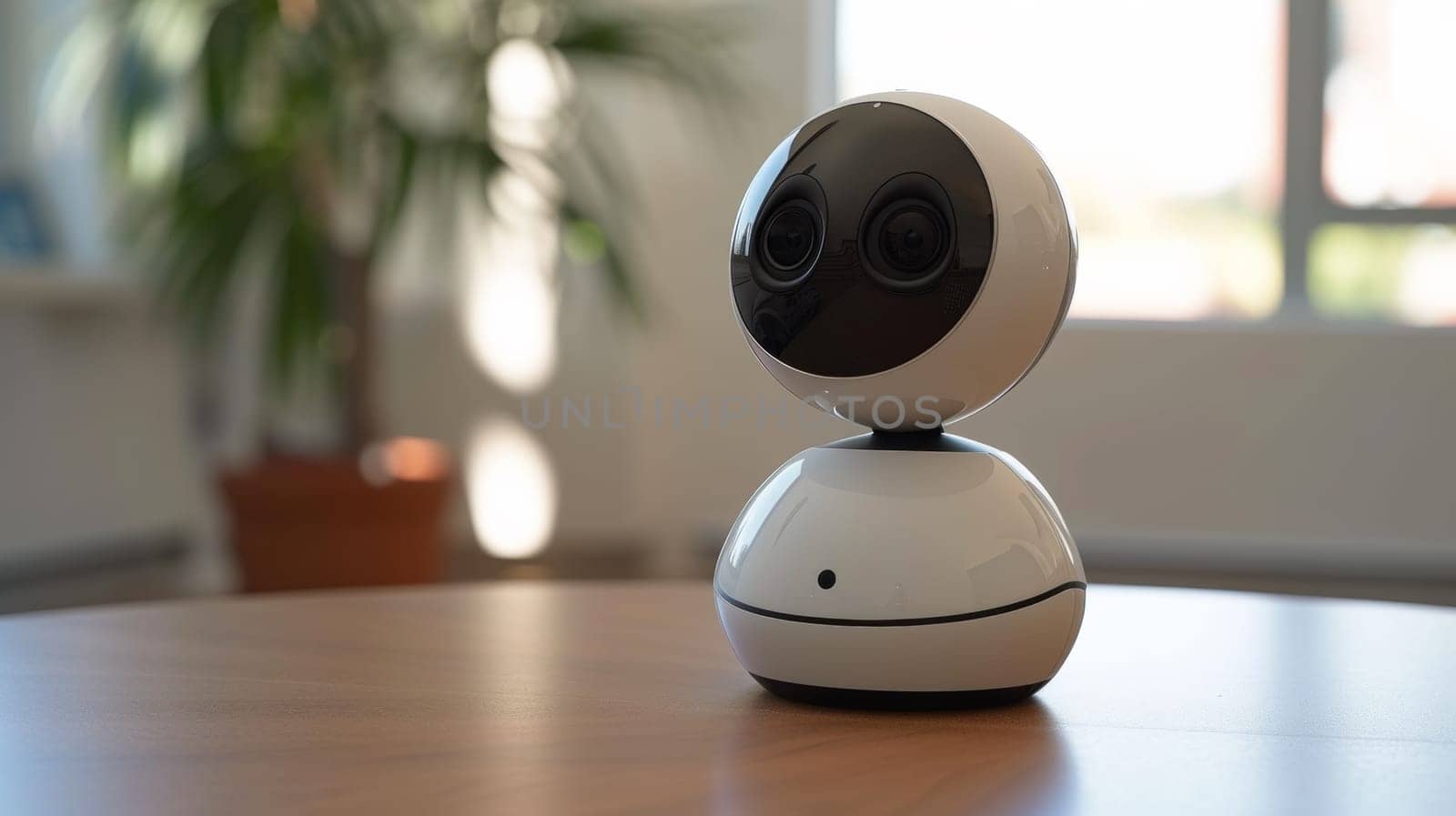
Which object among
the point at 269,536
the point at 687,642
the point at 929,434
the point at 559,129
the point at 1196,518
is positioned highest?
the point at 559,129

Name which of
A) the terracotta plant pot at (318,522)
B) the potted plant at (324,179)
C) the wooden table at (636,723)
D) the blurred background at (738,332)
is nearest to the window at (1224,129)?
the blurred background at (738,332)

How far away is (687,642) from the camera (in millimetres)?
811

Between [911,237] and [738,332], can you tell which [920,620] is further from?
[738,332]

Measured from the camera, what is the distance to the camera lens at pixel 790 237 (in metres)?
0.67

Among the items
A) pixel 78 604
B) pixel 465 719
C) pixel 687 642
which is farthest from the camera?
pixel 78 604

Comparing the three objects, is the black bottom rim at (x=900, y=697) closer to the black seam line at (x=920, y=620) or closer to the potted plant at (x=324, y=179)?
the black seam line at (x=920, y=620)

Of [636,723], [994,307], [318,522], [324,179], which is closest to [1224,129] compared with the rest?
[324,179]

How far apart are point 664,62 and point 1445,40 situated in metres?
2.40

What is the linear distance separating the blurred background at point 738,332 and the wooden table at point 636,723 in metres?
2.66

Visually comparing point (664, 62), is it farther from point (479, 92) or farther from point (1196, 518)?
point (1196, 518)

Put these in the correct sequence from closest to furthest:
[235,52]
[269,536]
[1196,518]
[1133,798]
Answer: [1133,798]
[235,52]
[269,536]
[1196,518]

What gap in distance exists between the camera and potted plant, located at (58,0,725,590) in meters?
2.83

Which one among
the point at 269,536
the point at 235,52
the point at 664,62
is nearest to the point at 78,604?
the point at 269,536

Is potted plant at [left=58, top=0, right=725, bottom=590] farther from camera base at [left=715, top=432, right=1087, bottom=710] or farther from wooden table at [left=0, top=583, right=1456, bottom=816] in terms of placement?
camera base at [left=715, top=432, right=1087, bottom=710]
